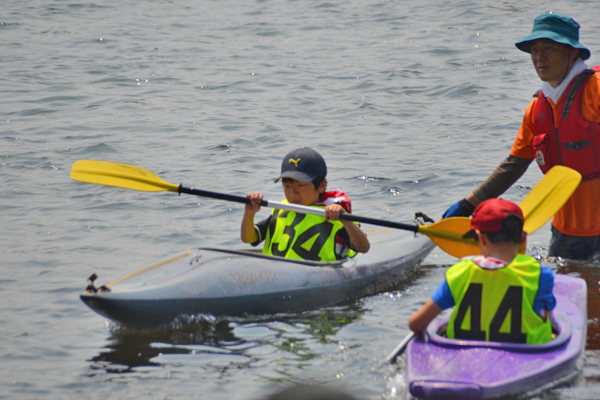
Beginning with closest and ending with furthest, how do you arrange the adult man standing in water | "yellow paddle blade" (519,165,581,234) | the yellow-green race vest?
"yellow paddle blade" (519,165,581,234) < the adult man standing in water < the yellow-green race vest

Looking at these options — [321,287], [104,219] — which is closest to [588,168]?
[321,287]

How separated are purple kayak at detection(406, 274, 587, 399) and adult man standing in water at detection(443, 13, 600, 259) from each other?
1.17 metres

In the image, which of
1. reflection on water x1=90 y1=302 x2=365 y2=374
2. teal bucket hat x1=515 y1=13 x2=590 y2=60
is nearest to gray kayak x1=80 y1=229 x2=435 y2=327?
reflection on water x1=90 y1=302 x2=365 y2=374

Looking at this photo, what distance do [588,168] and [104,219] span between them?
14.4ft

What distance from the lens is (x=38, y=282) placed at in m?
5.09

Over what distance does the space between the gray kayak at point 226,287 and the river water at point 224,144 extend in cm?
10

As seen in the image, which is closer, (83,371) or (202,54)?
(83,371)

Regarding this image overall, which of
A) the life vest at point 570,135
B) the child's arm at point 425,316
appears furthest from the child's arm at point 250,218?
the life vest at point 570,135

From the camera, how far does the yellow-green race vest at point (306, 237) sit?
4.53 metres

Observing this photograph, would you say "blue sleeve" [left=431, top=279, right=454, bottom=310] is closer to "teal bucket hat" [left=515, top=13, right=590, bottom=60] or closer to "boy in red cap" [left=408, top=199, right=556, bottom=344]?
"boy in red cap" [left=408, top=199, right=556, bottom=344]

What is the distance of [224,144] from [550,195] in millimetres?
5931

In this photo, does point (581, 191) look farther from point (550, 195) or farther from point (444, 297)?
point (444, 297)

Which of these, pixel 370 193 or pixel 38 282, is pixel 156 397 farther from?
pixel 370 193

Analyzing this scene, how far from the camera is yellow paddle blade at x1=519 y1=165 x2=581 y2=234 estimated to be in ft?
12.7
